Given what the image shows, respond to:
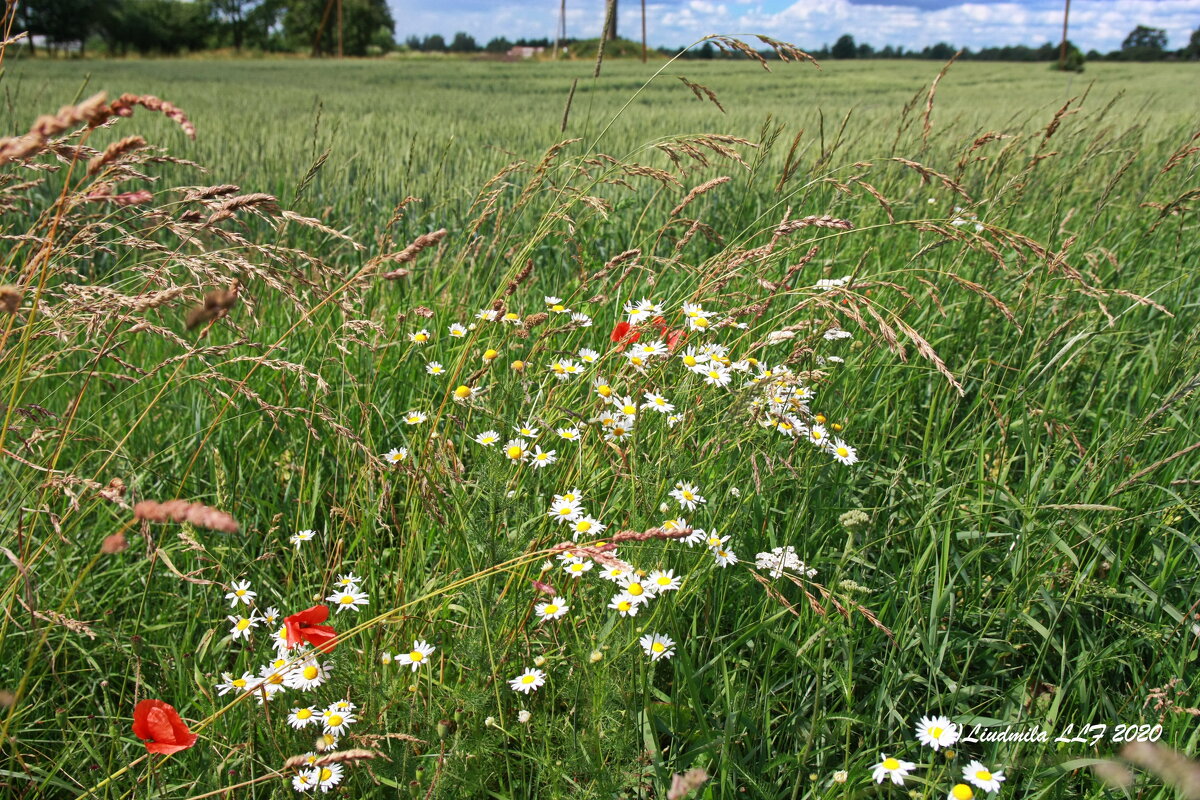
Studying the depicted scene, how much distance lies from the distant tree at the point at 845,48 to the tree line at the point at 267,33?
0.10 m

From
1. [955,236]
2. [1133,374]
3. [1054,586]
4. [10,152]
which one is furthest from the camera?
[1133,374]

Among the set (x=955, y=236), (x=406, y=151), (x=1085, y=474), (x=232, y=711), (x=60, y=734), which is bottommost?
(x=60, y=734)

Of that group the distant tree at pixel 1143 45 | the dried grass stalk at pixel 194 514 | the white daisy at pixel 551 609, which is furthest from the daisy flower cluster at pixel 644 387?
the distant tree at pixel 1143 45

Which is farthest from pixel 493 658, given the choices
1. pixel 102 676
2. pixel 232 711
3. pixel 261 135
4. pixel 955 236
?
pixel 261 135

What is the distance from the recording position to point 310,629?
1169 mm

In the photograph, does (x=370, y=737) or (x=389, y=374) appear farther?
(x=389, y=374)

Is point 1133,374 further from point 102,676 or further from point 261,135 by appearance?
point 261,135

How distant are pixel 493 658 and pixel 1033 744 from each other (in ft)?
3.03

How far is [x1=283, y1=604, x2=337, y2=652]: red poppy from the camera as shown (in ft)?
3.74

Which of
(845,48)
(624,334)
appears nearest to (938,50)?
(845,48)

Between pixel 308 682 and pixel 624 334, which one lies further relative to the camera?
pixel 624 334

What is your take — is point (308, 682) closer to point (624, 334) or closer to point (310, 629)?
point (310, 629)

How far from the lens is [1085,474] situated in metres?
1.94

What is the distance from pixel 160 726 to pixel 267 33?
9577 cm
